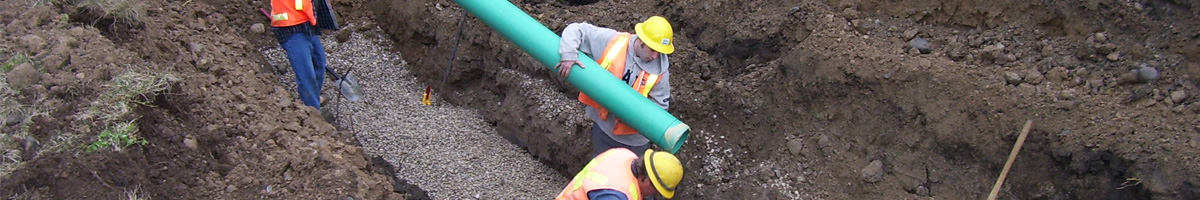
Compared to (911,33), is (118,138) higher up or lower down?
higher up

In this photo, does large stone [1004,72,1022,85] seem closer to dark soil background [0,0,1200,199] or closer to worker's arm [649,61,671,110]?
dark soil background [0,0,1200,199]

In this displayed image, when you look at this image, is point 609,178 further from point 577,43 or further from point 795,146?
point 795,146

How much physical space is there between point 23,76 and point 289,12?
4.92ft

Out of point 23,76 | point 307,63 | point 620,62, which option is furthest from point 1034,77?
point 23,76

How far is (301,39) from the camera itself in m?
5.29

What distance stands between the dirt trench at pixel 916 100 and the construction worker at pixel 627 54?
91cm

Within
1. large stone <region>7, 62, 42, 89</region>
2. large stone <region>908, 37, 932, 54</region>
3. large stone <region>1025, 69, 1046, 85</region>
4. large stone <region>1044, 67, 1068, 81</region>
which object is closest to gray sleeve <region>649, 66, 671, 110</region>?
large stone <region>908, 37, 932, 54</region>

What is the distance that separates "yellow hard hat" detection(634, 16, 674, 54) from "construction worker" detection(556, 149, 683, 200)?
2.61ft

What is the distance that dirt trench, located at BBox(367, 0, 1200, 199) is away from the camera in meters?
4.14

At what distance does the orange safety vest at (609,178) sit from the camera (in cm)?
330

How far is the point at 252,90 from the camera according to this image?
4801 millimetres

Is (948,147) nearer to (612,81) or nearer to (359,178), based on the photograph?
(612,81)

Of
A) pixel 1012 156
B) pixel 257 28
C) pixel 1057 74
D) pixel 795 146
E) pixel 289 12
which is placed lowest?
pixel 795 146

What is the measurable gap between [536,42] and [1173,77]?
3.42m
